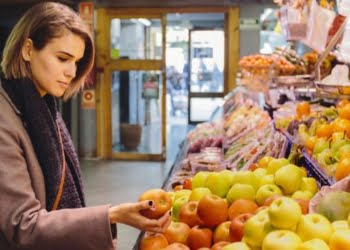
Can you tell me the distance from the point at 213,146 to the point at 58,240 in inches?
138

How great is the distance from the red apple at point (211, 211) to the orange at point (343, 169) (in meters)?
0.49

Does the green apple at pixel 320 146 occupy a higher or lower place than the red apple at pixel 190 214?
higher

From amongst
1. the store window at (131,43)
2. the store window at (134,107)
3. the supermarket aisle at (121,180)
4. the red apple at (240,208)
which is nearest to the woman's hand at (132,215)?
the red apple at (240,208)

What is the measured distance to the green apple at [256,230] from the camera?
5.32 feet

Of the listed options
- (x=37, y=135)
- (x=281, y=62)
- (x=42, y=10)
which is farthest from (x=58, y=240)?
(x=281, y=62)

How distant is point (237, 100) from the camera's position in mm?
6582

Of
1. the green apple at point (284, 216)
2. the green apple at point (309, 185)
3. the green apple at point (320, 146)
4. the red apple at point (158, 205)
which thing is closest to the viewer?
the green apple at point (284, 216)

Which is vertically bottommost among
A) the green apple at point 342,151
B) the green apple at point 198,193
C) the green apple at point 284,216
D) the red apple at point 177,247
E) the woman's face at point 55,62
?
the red apple at point 177,247

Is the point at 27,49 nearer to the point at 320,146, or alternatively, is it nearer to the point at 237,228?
the point at 237,228

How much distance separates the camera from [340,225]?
63.9 inches

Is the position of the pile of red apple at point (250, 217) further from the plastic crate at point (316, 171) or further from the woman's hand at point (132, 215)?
the woman's hand at point (132, 215)

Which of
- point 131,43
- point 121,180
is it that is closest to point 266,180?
point 121,180

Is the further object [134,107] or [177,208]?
[134,107]

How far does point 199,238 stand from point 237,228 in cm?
18
